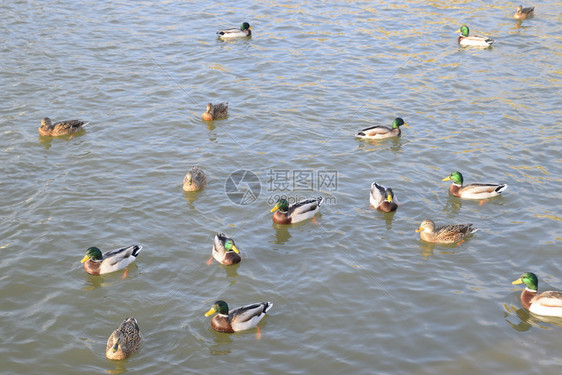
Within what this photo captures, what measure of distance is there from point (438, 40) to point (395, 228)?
12.3 meters

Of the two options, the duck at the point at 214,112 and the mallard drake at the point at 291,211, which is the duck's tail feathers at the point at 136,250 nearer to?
the mallard drake at the point at 291,211

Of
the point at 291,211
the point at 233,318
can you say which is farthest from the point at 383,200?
the point at 233,318

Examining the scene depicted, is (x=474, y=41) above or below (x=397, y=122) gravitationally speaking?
above

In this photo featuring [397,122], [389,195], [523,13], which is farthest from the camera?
[523,13]

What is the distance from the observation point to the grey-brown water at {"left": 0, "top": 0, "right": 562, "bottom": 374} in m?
11.5

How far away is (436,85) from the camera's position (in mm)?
21203

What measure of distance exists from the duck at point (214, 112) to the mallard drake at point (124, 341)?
29.3 ft

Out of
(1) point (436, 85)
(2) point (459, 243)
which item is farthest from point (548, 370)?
(1) point (436, 85)

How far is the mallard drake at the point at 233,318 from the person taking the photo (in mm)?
A: 11547

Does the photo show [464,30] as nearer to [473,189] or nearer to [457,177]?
[457,177]

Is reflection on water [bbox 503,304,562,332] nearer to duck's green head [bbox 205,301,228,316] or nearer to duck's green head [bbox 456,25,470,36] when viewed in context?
duck's green head [bbox 205,301,228,316]

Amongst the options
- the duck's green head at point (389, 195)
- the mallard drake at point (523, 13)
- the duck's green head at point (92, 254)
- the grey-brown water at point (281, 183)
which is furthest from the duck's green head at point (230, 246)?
the mallard drake at point (523, 13)

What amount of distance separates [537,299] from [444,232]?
2.53m

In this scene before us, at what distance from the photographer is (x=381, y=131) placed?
18.1m
